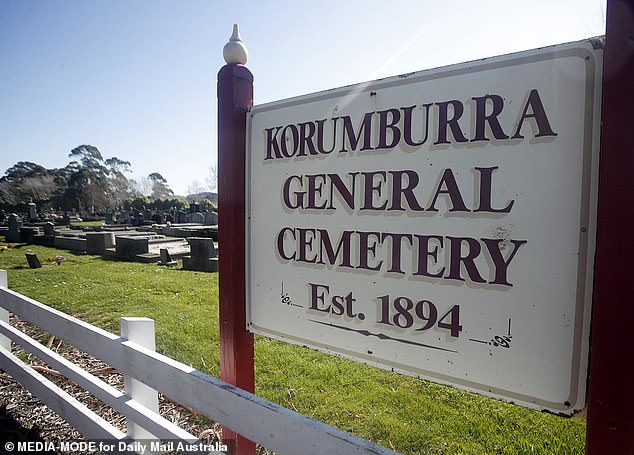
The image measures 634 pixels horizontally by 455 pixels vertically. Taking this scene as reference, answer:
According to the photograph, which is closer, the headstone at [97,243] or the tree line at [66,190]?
the headstone at [97,243]

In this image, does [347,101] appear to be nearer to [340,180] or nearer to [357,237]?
[340,180]

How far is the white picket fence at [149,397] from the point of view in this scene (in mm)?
1465

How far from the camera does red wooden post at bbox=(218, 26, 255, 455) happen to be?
2.10 m

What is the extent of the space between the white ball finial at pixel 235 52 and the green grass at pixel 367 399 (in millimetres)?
2627

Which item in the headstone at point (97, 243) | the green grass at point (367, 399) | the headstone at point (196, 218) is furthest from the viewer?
the headstone at point (196, 218)

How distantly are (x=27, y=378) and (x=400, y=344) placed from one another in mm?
3367

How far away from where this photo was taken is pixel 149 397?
231 cm

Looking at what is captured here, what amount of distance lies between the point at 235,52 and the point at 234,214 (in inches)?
35.8

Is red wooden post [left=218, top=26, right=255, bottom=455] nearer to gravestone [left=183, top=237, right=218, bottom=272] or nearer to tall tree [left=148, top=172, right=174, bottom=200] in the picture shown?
gravestone [left=183, top=237, right=218, bottom=272]

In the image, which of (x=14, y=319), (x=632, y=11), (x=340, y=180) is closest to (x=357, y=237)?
(x=340, y=180)

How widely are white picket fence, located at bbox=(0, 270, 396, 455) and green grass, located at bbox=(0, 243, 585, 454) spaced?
4.19ft

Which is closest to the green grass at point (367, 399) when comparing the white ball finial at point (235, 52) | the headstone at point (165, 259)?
the white ball finial at point (235, 52)

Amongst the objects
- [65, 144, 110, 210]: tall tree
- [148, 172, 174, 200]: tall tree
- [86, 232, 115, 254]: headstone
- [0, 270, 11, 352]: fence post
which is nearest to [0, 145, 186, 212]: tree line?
[65, 144, 110, 210]: tall tree

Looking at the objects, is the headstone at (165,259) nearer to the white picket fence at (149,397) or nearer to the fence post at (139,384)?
the white picket fence at (149,397)
